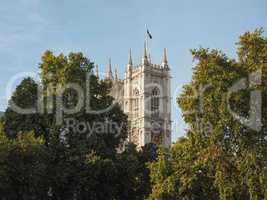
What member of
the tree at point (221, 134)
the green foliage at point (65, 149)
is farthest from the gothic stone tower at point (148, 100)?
the tree at point (221, 134)

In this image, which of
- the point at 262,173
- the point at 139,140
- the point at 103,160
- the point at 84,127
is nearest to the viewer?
the point at 262,173

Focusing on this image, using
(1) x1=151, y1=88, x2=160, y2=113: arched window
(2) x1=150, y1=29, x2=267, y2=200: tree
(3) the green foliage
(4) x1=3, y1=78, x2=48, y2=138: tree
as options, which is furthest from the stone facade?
(2) x1=150, y1=29, x2=267, y2=200: tree

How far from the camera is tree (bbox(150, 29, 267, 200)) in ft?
111

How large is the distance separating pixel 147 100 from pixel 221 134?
2709 inches

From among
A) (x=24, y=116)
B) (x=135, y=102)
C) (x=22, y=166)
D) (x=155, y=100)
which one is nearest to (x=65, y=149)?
(x=24, y=116)

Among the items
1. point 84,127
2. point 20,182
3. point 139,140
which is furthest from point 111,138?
point 139,140

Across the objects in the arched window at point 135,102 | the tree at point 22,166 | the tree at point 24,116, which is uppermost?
the arched window at point 135,102

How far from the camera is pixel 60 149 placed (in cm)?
4112

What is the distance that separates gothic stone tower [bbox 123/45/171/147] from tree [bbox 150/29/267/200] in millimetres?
63170

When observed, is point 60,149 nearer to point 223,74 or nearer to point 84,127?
point 84,127

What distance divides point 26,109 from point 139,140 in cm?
6029

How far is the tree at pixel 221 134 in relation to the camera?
3384cm

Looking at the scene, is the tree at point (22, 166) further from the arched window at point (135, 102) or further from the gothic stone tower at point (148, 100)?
the arched window at point (135, 102)

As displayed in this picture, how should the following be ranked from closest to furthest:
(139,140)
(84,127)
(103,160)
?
(103,160) < (84,127) < (139,140)
